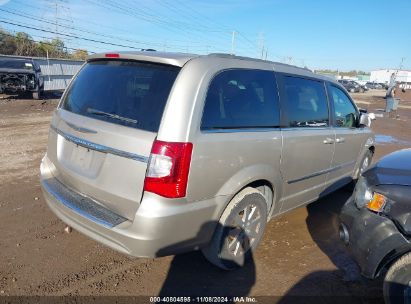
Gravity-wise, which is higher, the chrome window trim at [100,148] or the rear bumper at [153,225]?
the chrome window trim at [100,148]

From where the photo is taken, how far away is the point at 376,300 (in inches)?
121

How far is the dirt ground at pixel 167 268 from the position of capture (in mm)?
3074

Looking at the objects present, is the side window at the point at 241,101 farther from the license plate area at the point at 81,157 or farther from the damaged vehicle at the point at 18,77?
the damaged vehicle at the point at 18,77

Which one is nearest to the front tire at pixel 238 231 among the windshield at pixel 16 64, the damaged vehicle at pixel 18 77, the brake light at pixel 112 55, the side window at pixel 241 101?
the side window at pixel 241 101

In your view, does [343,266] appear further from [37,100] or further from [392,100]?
[392,100]

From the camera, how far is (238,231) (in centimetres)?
336

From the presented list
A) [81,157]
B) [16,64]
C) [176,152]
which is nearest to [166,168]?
[176,152]

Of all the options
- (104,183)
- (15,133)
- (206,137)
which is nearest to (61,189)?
(104,183)

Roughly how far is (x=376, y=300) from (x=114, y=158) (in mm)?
2494

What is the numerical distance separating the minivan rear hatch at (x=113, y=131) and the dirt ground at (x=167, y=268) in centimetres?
77

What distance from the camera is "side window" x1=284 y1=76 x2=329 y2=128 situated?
12.6 ft

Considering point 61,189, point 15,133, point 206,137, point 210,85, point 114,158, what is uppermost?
point 210,85

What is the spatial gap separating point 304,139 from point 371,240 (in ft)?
4.70

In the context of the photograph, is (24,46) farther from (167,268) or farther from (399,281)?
(399,281)
